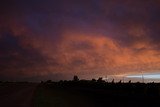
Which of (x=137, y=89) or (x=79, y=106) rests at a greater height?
(x=137, y=89)

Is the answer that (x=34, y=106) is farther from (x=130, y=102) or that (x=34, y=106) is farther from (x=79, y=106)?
(x=130, y=102)

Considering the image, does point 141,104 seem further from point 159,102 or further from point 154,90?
point 154,90

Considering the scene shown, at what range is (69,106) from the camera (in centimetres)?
3706

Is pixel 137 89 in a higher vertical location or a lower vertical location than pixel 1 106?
higher

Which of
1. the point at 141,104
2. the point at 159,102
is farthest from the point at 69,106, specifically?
the point at 159,102

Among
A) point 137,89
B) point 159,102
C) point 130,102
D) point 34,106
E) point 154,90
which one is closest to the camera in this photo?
point 159,102

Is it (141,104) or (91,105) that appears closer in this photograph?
(141,104)

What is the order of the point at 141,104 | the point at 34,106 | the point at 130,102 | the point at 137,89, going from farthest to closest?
the point at 137,89 < the point at 34,106 < the point at 130,102 < the point at 141,104

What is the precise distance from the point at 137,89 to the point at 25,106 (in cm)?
1941

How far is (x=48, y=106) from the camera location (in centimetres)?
3716

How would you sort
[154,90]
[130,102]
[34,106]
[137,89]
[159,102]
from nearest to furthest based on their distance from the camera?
1. [159,102]
2. [130,102]
3. [34,106]
4. [154,90]
5. [137,89]

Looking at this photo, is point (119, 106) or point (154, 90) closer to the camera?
point (119, 106)

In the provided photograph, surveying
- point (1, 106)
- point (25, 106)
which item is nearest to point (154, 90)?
point (25, 106)

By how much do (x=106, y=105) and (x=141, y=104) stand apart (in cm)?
744
